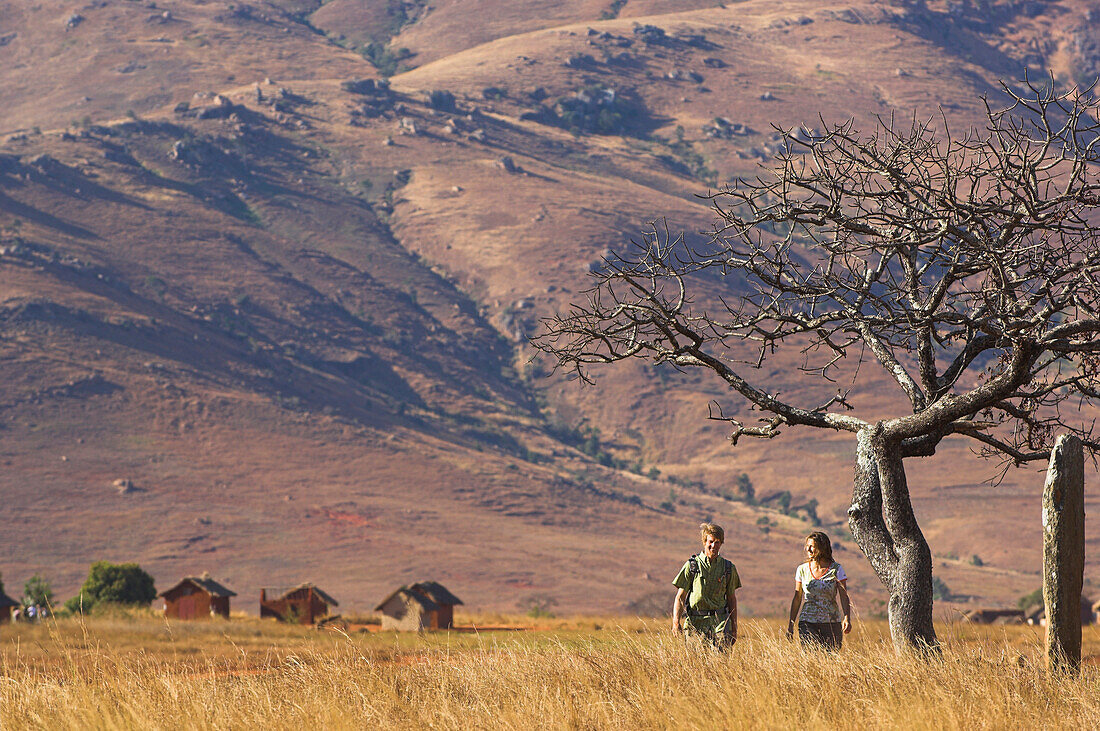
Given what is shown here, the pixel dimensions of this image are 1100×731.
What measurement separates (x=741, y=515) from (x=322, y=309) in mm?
56293

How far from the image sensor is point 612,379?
490 ft

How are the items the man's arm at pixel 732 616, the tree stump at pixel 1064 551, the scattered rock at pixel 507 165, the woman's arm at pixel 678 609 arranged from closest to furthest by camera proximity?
the tree stump at pixel 1064 551
the woman's arm at pixel 678 609
the man's arm at pixel 732 616
the scattered rock at pixel 507 165

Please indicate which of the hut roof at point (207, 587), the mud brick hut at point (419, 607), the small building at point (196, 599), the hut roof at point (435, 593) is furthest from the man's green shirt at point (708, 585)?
the small building at point (196, 599)

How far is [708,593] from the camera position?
9445 millimetres

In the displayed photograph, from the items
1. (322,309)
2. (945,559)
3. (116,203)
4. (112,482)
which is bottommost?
(945,559)

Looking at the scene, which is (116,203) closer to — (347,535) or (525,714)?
(347,535)

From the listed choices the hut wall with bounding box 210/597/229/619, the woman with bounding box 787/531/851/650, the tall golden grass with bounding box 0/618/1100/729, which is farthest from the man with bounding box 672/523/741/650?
the hut wall with bounding box 210/597/229/619

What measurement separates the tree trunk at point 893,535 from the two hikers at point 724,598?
44 cm

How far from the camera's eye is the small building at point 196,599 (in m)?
46.6

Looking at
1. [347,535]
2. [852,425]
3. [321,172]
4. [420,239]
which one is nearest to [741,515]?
[347,535]

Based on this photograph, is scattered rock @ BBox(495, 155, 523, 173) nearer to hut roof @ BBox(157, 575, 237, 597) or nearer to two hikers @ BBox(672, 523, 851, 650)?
hut roof @ BBox(157, 575, 237, 597)

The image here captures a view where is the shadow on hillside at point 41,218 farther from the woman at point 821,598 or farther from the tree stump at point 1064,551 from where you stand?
the tree stump at point 1064,551

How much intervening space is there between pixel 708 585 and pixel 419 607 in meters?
33.5

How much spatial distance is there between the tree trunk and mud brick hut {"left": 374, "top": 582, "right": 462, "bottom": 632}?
32992mm
